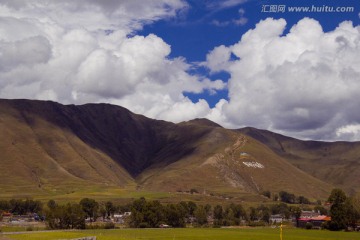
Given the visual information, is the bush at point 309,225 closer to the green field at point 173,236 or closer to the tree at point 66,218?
the green field at point 173,236

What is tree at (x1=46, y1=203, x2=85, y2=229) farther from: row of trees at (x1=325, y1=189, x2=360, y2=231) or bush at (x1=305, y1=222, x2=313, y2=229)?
row of trees at (x1=325, y1=189, x2=360, y2=231)

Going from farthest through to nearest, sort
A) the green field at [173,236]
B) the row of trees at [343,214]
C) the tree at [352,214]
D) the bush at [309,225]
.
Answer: the bush at [309,225] → the tree at [352,214] → the row of trees at [343,214] → the green field at [173,236]

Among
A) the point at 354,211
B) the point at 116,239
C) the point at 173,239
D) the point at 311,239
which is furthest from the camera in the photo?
the point at 354,211

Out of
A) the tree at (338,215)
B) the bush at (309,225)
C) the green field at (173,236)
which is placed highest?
the tree at (338,215)

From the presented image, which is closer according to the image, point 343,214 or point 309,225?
point 343,214

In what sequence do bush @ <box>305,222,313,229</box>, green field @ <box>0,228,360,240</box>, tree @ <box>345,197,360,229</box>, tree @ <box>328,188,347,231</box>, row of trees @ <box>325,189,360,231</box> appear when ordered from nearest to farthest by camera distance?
1. green field @ <box>0,228,360,240</box>
2. tree @ <box>328,188,347,231</box>
3. row of trees @ <box>325,189,360,231</box>
4. tree @ <box>345,197,360,229</box>
5. bush @ <box>305,222,313,229</box>

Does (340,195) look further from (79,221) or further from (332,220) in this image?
(79,221)

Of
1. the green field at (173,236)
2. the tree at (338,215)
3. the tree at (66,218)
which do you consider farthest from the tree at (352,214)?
the tree at (66,218)

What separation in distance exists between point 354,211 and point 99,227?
3607 inches

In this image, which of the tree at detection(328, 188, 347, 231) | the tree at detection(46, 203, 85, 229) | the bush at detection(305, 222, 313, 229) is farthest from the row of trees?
the tree at detection(46, 203, 85, 229)

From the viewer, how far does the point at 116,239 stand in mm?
105625

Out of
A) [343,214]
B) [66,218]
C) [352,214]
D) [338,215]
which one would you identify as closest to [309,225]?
[338,215]

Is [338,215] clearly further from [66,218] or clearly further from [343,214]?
[66,218]

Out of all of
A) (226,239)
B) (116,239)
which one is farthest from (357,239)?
(116,239)
